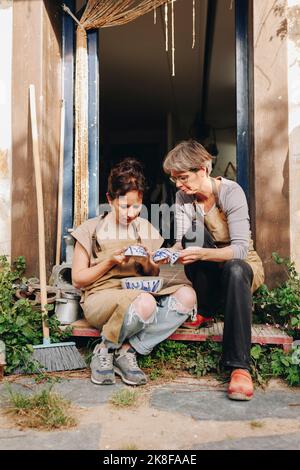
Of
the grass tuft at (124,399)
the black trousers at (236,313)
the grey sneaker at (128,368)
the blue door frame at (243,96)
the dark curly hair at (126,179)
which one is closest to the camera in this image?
the grass tuft at (124,399)

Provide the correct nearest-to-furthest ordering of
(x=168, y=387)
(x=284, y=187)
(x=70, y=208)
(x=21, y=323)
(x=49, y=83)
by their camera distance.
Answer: (x=168, y=387)
(x=21, y=323)
(x=284, y=187)
(x=49, y=83)
(x=70, y=208)

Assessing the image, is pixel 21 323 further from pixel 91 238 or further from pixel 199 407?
pixel 199 407

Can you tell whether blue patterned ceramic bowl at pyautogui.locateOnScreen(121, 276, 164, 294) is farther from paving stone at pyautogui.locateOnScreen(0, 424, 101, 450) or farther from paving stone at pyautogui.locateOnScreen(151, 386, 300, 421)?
paving stone at pyautogui.locateOnScreen(0, 424, 101, 450)

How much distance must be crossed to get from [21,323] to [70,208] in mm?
1288

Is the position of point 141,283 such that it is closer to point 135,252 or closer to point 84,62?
point 135,252

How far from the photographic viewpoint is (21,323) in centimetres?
273

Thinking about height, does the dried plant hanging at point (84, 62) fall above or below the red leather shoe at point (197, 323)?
above

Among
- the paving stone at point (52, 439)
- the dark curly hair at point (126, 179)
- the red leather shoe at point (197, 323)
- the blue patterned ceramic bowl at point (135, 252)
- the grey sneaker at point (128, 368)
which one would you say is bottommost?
the paving stone at point (52, 439)

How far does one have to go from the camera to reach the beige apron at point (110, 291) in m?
2.57

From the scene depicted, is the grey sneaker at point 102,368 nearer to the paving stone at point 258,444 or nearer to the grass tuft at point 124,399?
the grass tuft at point 124,399

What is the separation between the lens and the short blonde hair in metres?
2.66

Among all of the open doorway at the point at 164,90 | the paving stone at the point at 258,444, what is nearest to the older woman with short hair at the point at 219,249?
the paving stone at the point at 258,444

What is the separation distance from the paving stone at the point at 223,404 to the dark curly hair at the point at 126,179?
47.7 inches

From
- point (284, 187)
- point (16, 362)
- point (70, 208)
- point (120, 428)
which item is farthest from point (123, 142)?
point (120, 428)
